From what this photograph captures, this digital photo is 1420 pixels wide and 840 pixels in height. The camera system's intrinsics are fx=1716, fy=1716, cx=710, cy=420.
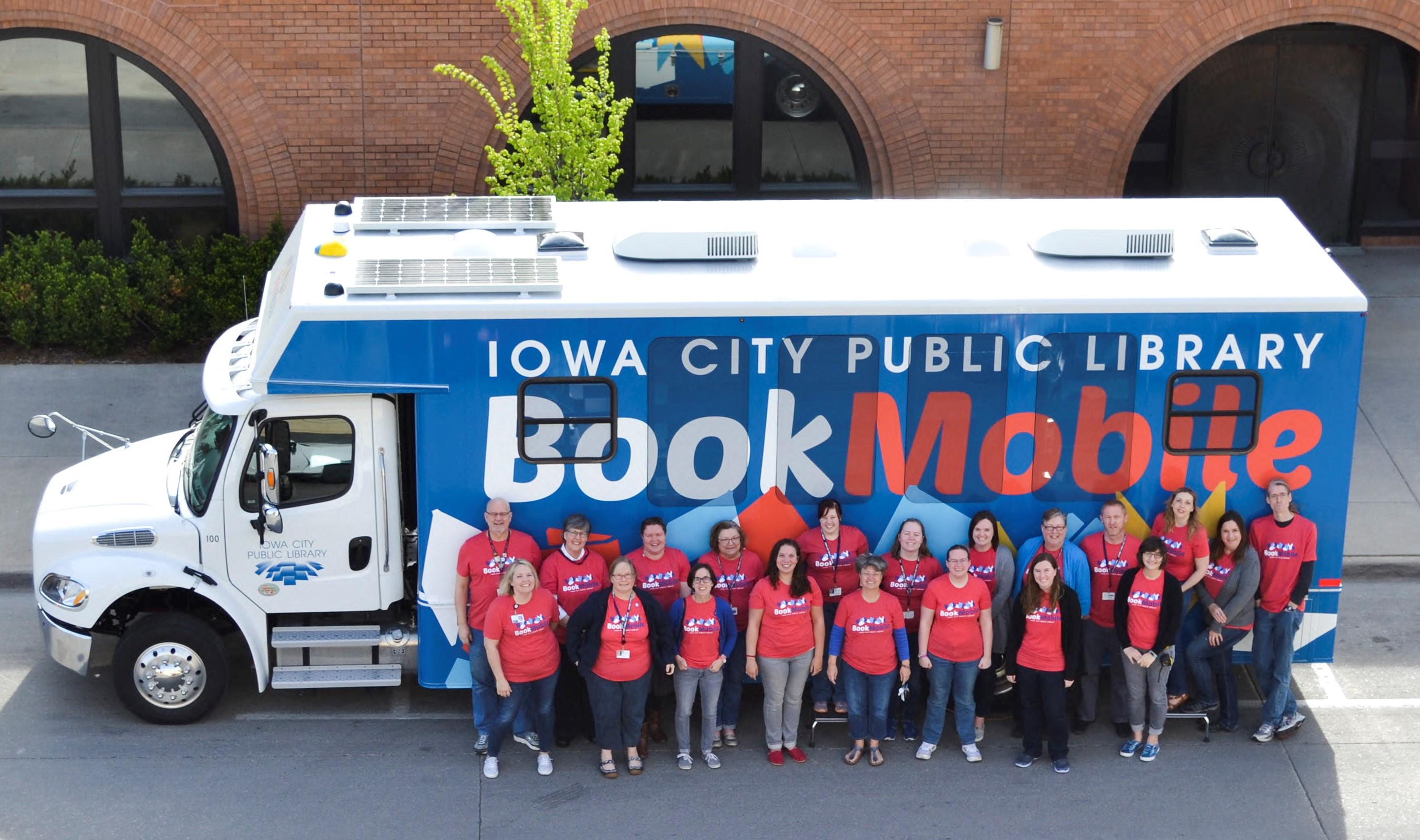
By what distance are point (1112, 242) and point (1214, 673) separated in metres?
2.83

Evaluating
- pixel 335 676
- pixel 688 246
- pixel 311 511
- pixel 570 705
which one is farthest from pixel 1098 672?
pixel 311 511

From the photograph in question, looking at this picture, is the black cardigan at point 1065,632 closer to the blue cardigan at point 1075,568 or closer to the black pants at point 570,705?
the blue cardigan at point 1075,568

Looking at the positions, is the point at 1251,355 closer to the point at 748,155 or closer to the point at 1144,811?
the point at 1144,811

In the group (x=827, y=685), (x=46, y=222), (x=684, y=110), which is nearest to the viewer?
(x=827, y=685)

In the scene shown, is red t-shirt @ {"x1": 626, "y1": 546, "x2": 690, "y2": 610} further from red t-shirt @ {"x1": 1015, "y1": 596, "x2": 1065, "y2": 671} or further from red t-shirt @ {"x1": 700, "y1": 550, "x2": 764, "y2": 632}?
red t-shirt @ {"x1": 1015, "y1": 596, "x2": 1065, "y2": 671}

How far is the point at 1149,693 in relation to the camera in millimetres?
10602

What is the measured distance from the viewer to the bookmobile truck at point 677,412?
10.0 m

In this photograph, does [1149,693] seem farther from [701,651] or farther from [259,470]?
[259,470]

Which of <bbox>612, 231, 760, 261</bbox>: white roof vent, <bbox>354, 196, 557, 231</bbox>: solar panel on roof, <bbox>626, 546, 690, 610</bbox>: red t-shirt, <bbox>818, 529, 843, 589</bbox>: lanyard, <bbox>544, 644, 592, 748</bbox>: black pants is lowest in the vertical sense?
<bbox>544, 644, 592, 748</bbox>: black pants

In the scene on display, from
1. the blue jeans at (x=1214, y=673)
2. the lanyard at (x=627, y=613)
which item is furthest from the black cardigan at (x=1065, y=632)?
the lanyard at (x=627, y=613)

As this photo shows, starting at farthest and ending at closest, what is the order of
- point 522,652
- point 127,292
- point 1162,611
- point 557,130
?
point 127,292 < point 557,130 < point 1162,611 < point 522,652

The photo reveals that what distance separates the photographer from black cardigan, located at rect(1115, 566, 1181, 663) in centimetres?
1016

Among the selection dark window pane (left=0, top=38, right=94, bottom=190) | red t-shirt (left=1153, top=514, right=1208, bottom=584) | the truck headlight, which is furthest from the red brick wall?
red t-shirt (left=1153, top=514, right=1208, bottom=584)

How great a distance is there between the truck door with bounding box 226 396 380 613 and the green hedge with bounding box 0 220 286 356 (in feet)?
22.3
